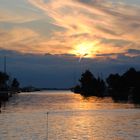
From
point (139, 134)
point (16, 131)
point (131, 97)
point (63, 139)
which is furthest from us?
point (131, 97)

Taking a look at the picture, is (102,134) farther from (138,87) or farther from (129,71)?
(129,71)

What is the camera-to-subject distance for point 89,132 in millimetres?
43312

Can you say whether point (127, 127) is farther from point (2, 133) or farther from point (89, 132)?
point (2, 133)

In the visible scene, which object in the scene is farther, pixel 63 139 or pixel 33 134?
pixel 33 134

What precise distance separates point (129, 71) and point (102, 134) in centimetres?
15840

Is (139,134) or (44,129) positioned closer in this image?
(139,134)

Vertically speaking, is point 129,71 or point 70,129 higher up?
point 129,71

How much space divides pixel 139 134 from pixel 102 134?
3.22 metres

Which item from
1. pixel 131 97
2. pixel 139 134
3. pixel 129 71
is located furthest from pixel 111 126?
pixel 129 71

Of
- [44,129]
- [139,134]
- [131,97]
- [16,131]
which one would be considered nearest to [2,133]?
[16,131]

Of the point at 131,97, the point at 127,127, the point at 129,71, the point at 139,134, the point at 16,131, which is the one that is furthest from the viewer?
the point at 129,71

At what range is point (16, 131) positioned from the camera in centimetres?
4406

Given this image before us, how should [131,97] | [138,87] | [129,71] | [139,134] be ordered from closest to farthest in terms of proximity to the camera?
[139,134] → [131,97] → [138,87] → [129,71]

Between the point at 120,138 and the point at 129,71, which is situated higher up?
the point at 129,71
